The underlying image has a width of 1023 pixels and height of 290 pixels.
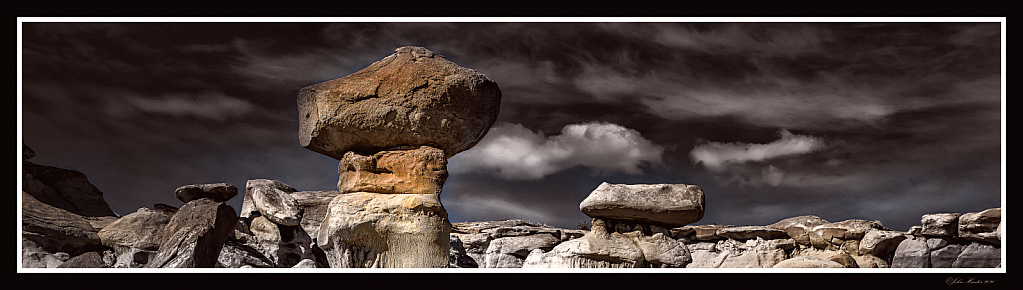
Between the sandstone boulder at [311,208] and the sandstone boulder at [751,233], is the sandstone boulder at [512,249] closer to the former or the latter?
the sandstone boulder at [311,208]

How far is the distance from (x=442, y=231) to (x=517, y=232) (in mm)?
7445

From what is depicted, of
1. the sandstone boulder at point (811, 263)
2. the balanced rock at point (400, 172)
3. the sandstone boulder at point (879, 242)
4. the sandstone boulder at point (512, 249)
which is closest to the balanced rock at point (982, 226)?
the sandstone boulder at point (879, 242)

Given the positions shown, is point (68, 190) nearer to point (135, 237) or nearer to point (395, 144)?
point (135, 237)

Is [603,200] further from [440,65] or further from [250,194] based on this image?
[250,194]

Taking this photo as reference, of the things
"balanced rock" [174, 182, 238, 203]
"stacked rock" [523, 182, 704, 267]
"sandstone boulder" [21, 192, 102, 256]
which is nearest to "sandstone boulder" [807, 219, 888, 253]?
"stacked rock" [523, 182, 704, 267]

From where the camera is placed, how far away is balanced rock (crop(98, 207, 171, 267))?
29.8ft

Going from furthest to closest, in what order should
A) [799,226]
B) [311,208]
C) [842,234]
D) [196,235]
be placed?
[311,208]
[799,226]
[842,234]
[196,235]

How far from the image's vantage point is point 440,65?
5.64 meters

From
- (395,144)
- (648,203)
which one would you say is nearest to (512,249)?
(648,203)

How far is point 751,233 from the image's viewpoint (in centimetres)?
1028

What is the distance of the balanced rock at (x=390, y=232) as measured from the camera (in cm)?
530

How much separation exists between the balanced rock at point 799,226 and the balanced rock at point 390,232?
632 cm

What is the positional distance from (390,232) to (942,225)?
681cm

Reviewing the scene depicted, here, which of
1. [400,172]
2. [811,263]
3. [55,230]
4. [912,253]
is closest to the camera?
[400,172]
